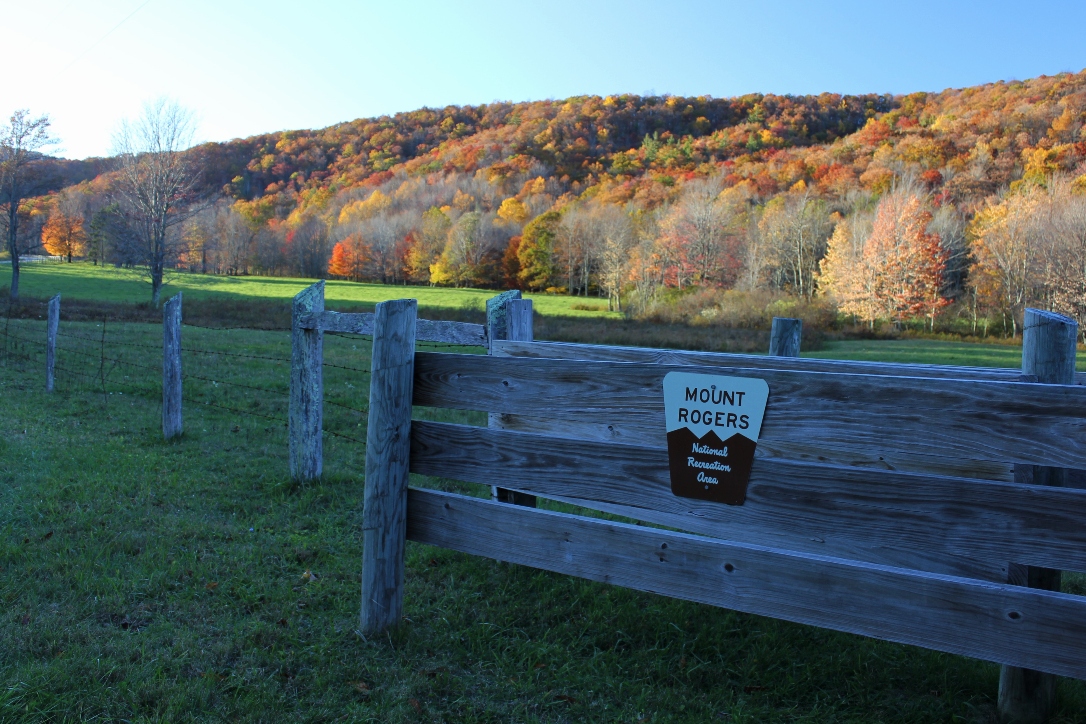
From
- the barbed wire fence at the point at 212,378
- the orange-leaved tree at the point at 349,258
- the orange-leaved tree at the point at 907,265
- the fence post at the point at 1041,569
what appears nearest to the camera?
the fence post at the point at 1041,569

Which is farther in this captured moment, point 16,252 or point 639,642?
point 16,252

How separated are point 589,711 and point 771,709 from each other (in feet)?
2.49

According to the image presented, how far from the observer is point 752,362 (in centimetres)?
359

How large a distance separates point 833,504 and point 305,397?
5.10 metres

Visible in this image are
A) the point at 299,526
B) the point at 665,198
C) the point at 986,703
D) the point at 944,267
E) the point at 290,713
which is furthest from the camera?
the point at 665,198

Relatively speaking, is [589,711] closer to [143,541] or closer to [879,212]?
[143,541]

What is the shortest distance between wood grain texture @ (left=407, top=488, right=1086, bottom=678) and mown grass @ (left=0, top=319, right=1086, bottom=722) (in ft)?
2.03

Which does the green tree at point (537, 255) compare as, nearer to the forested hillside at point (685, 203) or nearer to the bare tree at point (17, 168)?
the forested hillside at point (685, 203)

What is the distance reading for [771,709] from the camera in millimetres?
3033

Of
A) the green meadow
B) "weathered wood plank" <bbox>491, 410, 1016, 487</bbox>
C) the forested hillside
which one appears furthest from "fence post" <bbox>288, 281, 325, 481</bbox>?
the forested hillside

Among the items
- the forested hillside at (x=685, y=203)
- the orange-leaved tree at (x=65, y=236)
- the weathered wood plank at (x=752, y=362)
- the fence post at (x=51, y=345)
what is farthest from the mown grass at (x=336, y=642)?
the orange-leaved tree at (x=65, y=236)

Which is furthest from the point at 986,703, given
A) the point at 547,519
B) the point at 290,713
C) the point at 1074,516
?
the point at 290,713

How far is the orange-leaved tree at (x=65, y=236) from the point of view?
2717 inches

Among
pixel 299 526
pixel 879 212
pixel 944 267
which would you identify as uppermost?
pixel 879 212
